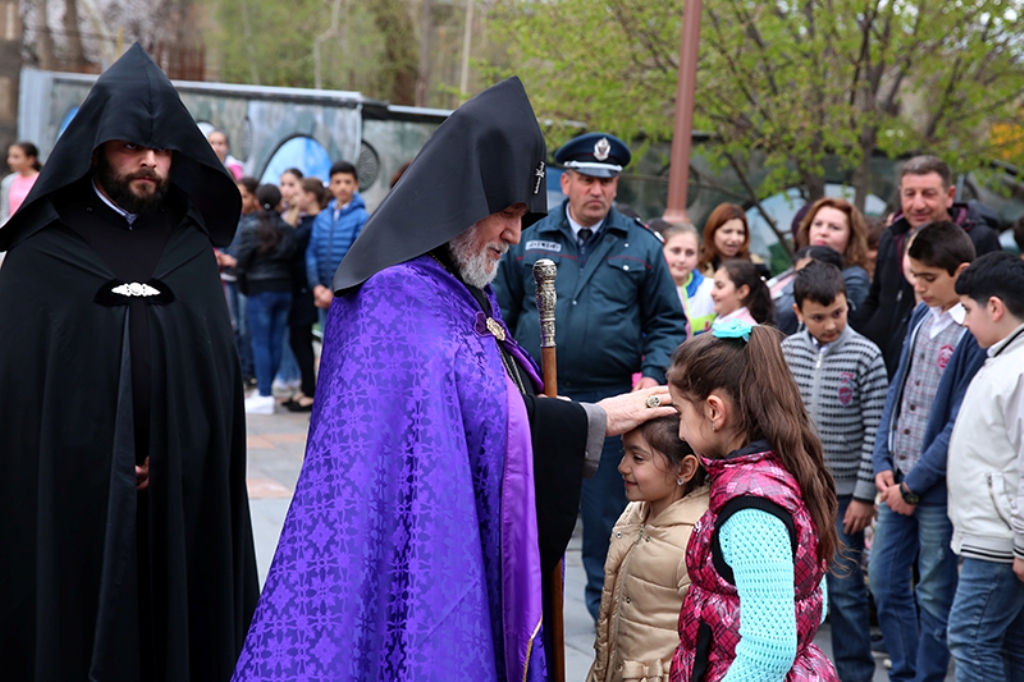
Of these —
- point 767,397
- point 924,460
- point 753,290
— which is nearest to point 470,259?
point 767,397

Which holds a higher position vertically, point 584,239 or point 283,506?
point 584,239

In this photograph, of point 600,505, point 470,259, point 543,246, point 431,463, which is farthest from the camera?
point 543,246

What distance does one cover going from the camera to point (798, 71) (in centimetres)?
1130

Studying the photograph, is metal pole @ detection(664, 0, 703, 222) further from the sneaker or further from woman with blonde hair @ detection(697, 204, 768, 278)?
the sneaker

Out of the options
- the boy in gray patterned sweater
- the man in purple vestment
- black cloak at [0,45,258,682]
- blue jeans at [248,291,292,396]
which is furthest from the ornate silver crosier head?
blue jeans at [248,291,292,396]

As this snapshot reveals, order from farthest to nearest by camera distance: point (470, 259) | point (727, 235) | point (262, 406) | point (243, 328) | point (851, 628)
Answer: point (243, 328) → point (262, 406) → point (727, 235) → point (851, 628) → point (470, 259)

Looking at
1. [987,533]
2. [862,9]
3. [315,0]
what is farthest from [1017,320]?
[315,0]

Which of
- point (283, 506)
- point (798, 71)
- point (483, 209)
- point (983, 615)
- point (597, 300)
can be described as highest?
point (798, 71)

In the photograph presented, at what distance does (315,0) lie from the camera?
32.3 metres

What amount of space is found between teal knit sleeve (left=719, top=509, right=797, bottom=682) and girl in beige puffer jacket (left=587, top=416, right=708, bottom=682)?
0.77 m

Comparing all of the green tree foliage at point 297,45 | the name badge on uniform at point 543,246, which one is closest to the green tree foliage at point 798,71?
the name badge on uniform at point 543,246

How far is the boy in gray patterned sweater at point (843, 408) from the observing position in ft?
15.4

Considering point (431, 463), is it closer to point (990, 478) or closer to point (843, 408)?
point (990, 478)

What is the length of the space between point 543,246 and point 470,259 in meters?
2.46
